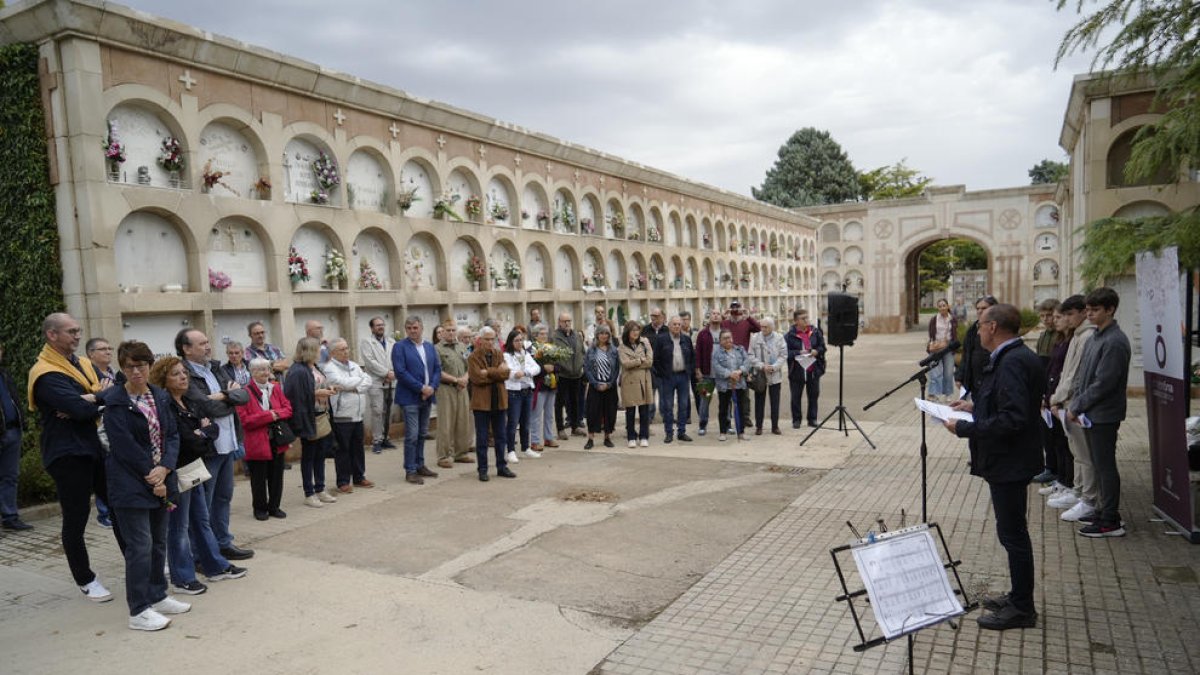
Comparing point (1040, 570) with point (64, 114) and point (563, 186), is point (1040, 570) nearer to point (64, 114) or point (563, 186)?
point (64, 114)

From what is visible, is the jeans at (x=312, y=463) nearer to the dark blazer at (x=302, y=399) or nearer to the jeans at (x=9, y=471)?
the dark blazer at (x=302, y=399)

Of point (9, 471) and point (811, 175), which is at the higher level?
point (811, 175)

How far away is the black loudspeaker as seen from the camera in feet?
33.5

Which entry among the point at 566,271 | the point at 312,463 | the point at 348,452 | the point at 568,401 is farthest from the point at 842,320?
the point at 312,463

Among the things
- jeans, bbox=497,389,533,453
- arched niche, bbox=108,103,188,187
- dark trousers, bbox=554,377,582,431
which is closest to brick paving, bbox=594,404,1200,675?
jeans, bbox=497,389,533,453

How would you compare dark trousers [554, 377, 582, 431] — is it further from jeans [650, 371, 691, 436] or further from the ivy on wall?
the ivy on wall

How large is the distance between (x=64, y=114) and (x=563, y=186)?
9034 mm

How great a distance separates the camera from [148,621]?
4.53 meters

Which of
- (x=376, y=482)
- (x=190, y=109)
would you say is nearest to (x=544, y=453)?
(x=376, y=482)

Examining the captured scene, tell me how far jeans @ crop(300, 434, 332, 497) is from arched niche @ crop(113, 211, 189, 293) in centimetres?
295

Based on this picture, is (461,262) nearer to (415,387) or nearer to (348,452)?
(415,387)

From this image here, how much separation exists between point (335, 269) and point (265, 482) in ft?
14.2

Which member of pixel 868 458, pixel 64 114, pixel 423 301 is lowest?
pixel 868 458

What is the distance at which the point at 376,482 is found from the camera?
8.41 m
